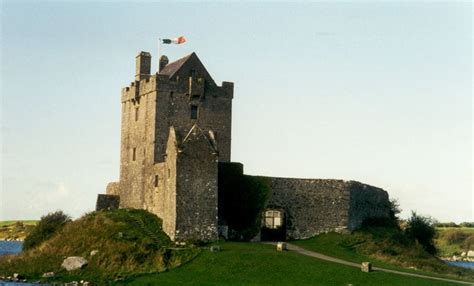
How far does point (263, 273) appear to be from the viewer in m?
45.8

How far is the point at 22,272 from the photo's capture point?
5244 centimetres

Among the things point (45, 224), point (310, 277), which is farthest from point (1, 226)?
point (310, 277)

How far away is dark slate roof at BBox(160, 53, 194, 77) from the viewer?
210ft

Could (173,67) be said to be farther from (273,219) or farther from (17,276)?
(17,276)

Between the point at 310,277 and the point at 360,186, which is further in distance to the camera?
the point at 360,186

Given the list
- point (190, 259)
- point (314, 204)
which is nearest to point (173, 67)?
point (314, 204)

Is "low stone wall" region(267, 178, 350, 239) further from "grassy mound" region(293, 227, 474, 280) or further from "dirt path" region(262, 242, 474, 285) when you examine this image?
"dirt path" region(262, 242, 474, 285)

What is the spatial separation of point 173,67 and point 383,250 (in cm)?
2209

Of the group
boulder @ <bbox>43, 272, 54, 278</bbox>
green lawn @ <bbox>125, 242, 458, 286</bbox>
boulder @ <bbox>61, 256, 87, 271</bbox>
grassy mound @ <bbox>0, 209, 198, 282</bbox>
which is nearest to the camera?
green lawn @ <bbox>125, 242, 458, 286</bbox>

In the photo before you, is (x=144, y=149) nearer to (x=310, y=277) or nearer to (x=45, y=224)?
(x=45, y=224)

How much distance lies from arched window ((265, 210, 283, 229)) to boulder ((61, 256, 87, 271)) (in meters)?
14.8


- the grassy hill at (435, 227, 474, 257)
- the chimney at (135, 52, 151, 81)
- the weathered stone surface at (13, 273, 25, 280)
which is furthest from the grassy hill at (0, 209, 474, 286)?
the grassy hill at (435, 227, 474, 257)

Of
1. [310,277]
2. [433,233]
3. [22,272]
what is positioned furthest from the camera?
[433,233]

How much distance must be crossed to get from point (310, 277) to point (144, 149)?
900 inches
